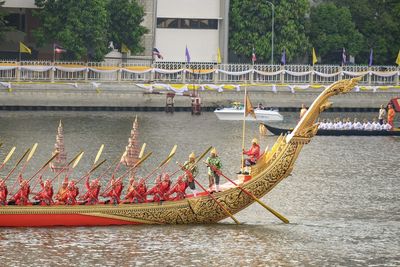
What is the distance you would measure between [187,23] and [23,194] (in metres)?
76.8

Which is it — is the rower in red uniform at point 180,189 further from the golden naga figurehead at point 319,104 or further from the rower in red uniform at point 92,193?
the golden naga figurehead at point 319,104

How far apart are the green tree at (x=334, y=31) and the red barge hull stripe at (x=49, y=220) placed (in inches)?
2850

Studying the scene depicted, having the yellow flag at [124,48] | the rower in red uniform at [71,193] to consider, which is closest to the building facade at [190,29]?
the yellow flag at [124,48]

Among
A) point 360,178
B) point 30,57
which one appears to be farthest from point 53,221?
point 30,57

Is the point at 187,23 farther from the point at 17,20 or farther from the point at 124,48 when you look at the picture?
the point at 17,20

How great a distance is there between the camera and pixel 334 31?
12694cm

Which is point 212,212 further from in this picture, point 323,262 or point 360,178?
point 360,178

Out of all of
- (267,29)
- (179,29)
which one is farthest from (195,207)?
(179,29)

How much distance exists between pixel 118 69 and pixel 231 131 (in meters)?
17.6

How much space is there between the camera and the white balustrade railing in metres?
114

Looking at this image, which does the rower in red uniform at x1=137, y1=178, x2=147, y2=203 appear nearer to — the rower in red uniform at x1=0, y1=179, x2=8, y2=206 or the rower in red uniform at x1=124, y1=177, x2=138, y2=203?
the rower in red uniform at x1=124, y1=177, x2=138, y2=203

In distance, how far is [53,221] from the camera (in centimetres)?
5588

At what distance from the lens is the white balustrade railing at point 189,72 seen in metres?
114

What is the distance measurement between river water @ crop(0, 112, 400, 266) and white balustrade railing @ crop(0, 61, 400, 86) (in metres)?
22.2
